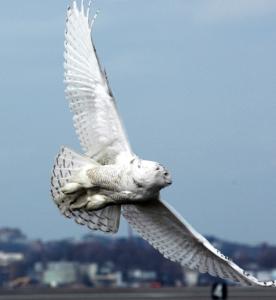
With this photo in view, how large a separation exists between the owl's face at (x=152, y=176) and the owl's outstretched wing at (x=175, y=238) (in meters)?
1.41

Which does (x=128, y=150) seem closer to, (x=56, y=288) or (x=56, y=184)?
(x=56, y=184)

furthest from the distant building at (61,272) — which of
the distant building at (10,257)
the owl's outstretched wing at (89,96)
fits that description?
the owl's outstretched wing at (89,96)

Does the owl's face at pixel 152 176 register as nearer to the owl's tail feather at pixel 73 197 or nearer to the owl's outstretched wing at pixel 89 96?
the owl's outstretched wing at pixel 89 96

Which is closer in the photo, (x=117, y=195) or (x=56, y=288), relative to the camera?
(x=117, y=195)

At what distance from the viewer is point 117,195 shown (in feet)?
95.2

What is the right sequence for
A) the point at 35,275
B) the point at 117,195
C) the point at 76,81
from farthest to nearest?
the point at 35,275
the point at 76,81
the point at 117,195

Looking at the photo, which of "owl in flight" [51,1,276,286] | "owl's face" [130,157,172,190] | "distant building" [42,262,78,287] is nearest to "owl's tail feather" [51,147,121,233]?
"owl in flight" [51,1,276,286]

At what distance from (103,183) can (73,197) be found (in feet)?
3.88

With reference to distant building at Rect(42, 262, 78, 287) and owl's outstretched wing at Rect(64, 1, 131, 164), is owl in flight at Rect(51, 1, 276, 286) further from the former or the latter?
distant building at Rect(42, 262, 78, 287)

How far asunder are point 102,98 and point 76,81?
0.96 meters

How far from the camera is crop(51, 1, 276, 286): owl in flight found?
29.7 meters

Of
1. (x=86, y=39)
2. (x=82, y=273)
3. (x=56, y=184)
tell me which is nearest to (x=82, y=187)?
(x=56, y=184)

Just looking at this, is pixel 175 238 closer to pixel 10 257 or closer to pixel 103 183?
pixel 103 183

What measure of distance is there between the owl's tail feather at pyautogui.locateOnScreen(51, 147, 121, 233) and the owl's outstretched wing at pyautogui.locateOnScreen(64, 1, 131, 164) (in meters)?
0.37
